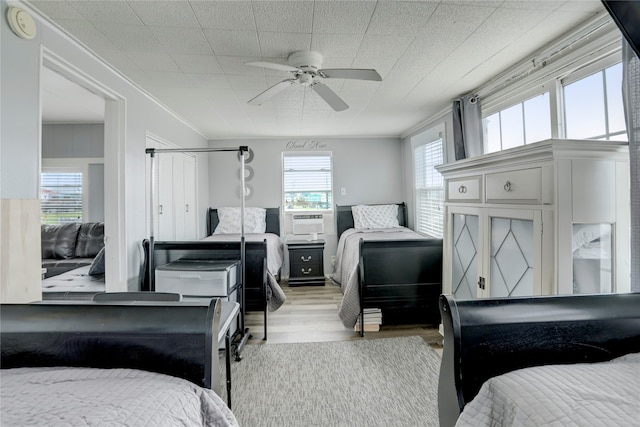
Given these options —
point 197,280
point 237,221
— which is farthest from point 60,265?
point 197,280

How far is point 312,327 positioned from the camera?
9.25 feet

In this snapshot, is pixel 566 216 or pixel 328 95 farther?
pixel 328 95

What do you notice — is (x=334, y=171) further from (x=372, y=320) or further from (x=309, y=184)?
(x=372, y=320)

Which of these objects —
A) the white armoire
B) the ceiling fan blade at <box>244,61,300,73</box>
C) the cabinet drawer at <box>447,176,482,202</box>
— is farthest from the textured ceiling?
the cabinet drawer at <box>447,176,482,202</box>

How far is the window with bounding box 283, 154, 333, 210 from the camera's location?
186 inches

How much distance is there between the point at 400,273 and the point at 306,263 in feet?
6.43

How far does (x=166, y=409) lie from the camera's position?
0.69m

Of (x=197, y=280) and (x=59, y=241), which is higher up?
(x=59, y=241)

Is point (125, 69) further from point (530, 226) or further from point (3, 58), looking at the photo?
point (530, 226)

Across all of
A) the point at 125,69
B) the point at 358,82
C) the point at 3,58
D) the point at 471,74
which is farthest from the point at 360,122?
the point at 3,58

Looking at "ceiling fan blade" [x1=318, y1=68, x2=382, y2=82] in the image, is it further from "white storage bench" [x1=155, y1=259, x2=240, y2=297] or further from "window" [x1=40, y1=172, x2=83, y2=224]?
"window" [x1=40, y1=172, x2=83, y2=224]

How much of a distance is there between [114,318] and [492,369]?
1206 mm

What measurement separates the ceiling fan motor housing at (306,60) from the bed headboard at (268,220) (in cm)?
280

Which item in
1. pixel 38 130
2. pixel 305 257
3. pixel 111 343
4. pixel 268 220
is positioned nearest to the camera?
pixel 111 343
